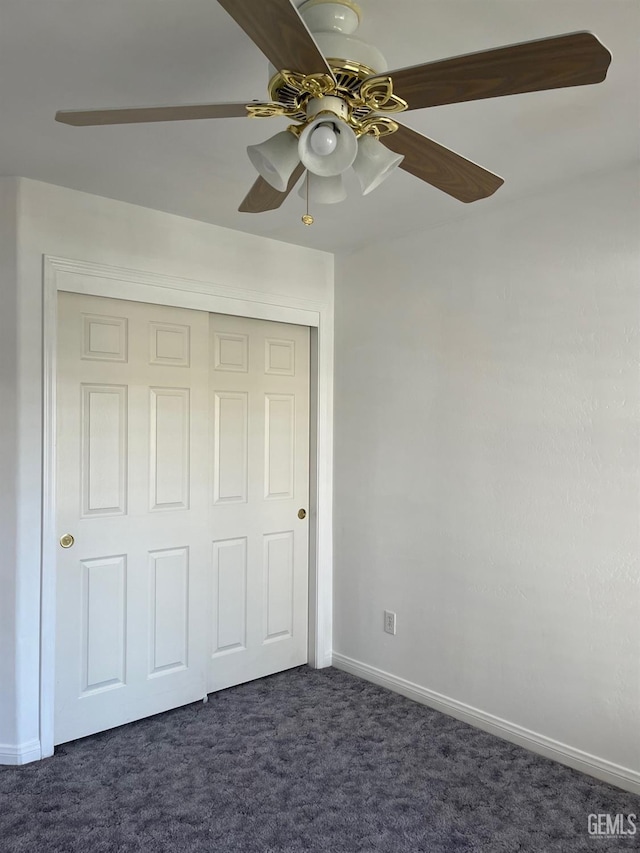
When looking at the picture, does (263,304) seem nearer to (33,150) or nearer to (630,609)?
(33,150)

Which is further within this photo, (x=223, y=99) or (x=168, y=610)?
(x=168, y=610)

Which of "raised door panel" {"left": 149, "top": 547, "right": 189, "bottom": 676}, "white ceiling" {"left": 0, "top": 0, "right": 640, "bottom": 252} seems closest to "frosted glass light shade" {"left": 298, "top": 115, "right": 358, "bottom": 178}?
"white ceiling" {"left": 0, "top": 0, "right": 640, "bottom": 252}

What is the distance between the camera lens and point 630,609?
244cm

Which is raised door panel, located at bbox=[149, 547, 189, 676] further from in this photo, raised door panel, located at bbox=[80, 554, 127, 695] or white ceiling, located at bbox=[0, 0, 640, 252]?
white ceiling, located at bbox=[0, 0, 640, 252]

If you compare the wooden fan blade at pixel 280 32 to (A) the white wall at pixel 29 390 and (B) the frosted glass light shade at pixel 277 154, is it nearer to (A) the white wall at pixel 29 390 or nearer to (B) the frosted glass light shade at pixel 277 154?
(B) the frosted glass light shade at pixel 277 154

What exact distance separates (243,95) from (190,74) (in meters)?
0.19

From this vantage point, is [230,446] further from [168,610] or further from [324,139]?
[324,139]

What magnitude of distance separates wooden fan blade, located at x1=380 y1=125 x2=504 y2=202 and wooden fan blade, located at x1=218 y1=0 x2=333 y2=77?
0.33 metres

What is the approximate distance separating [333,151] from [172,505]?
2.16 m

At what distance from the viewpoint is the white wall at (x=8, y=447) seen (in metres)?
2.59

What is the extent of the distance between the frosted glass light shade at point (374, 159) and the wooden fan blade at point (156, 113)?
0.94 ft

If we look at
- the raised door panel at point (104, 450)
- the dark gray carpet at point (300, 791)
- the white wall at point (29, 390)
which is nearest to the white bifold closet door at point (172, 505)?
the raised door panel at point (104, 450)

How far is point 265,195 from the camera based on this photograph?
1.84 metres

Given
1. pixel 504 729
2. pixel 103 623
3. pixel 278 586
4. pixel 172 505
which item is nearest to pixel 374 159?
pixel 172 505
